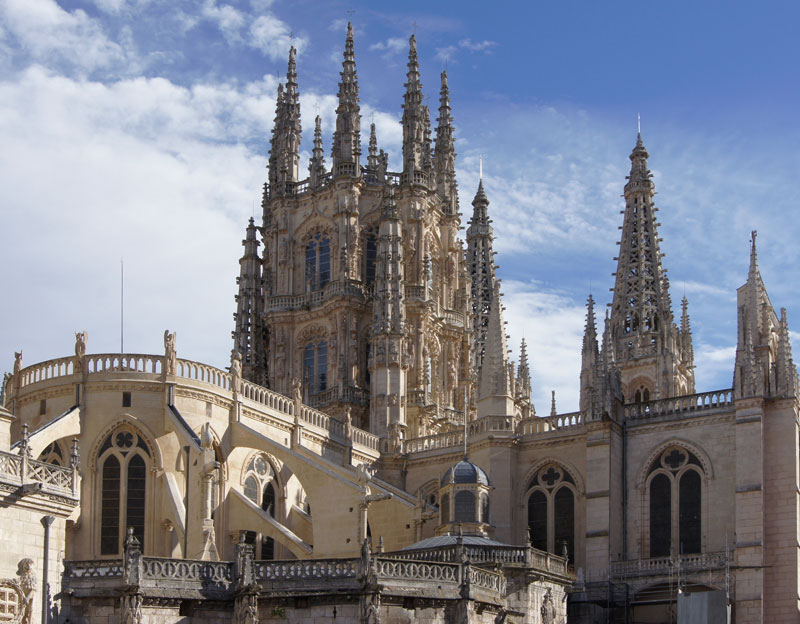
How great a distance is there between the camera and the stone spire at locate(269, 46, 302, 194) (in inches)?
2596

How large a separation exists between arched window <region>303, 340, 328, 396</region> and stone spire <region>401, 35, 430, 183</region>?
8.71 m

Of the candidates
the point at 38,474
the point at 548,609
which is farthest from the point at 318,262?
the point at 38,474

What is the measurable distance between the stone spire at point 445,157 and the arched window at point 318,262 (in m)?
6.66

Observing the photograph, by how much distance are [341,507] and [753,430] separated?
1375 cm

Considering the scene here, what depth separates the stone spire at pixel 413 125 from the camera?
2518 inches

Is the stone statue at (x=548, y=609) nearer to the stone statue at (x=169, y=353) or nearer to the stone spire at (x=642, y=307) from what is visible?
the stone statue at (x=169, y=353)

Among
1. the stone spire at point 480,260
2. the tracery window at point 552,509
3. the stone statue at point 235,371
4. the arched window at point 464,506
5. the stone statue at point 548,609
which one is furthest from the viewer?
the stone spire at point 480,260

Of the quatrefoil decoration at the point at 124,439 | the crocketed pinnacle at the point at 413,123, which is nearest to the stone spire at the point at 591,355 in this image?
the crocketed pinnacle at the point at 413,123

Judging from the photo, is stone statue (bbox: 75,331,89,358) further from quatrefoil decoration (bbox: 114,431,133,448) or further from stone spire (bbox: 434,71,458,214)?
stone spire (bbox: 434,71,458,214)

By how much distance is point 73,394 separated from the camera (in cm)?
4434

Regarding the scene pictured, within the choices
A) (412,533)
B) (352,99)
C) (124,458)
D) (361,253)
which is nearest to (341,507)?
(412,533)

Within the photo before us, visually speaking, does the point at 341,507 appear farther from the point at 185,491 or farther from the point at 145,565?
the point at 145,565

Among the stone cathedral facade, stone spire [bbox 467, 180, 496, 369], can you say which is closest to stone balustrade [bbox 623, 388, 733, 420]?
the stone cathedral facade

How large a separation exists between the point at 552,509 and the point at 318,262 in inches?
729
